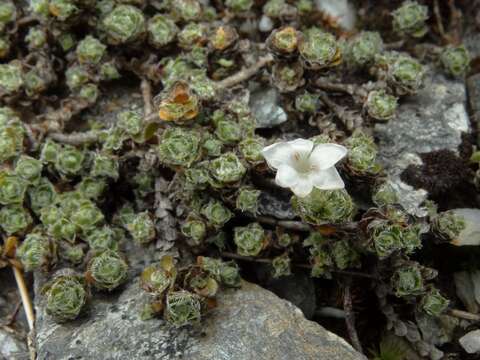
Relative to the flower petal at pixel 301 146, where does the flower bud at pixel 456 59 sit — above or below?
above

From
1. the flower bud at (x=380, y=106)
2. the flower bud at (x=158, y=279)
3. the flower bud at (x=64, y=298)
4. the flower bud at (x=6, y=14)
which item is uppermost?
the flower bud at (x=6, y=14)

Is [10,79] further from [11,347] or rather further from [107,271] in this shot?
[11,347]

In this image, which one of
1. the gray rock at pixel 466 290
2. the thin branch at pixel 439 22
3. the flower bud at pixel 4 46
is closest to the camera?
the gray rock at pixel 466 290

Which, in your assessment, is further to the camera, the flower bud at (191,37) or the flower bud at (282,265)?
the flower bud at (191,37)

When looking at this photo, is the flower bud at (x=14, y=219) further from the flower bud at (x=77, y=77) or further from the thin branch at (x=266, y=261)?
the thin branch at (x=266, y=261)

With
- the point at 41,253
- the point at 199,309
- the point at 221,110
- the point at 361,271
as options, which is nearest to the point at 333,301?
the point at 361,271

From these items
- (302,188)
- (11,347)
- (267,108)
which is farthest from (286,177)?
(11,347)

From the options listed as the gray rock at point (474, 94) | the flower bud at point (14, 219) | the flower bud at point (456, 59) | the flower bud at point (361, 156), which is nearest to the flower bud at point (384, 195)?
the flower bud at point (361, 156)

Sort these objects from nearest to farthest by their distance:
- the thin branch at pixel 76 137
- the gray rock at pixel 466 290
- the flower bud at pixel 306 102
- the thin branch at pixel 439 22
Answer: the gray rock at pixel 466 290
the flower bud at pixel 306 102
the thin branch at pixel 76 137
the thin branch at pixel 439 22
